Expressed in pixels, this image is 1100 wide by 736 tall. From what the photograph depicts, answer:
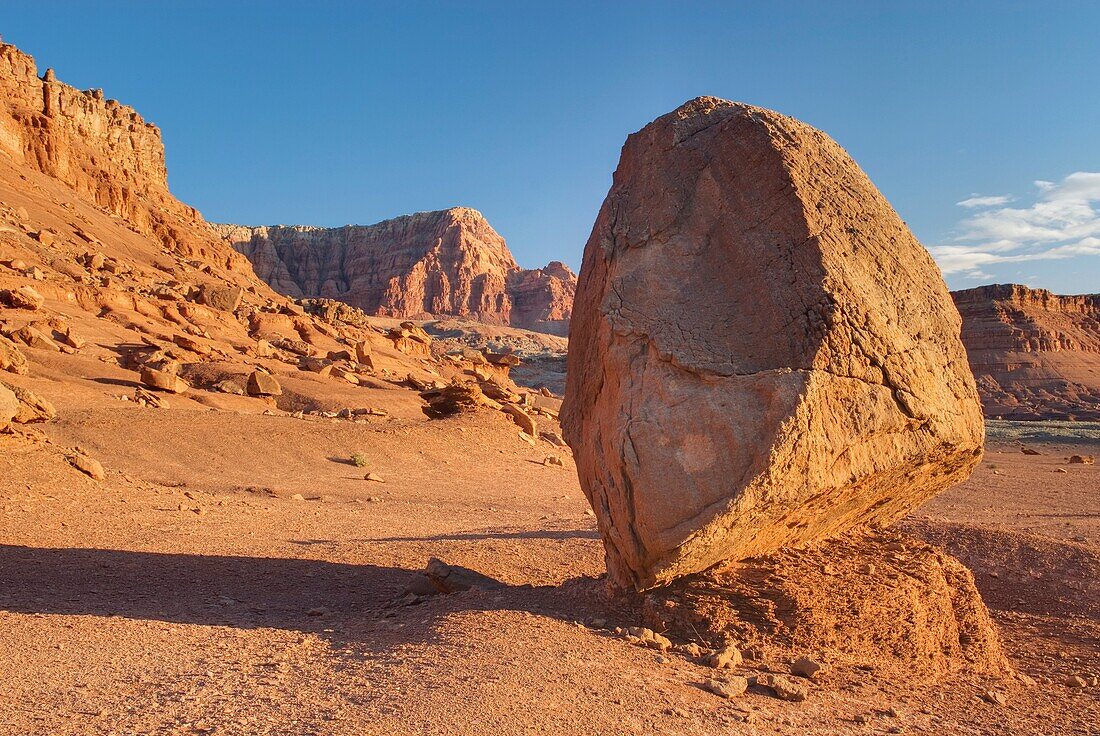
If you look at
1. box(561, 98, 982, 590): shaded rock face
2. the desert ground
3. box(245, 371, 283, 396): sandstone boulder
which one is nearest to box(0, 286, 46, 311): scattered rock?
the desert ground

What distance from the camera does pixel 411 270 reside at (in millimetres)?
99438

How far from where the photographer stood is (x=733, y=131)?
4844 millimetres

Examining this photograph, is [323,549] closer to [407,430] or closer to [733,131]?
[733,131]

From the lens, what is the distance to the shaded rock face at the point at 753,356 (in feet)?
12.9

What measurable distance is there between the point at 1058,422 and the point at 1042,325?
16.8m

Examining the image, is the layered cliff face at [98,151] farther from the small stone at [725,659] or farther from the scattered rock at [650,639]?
the small stone at [725,659]

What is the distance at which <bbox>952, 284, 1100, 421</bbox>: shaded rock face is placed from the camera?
4884 cm

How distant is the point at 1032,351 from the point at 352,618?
5981cm

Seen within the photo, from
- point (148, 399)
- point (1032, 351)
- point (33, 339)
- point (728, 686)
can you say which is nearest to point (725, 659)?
point (728, 686)

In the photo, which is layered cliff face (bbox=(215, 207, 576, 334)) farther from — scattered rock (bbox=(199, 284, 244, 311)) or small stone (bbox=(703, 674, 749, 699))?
small stone (bbox=(703, 674, 749, 699))

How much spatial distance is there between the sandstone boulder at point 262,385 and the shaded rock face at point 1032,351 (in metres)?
44.6

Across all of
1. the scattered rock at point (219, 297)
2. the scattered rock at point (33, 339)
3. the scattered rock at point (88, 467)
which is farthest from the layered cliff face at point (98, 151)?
the scattered rock at point (88, 467)

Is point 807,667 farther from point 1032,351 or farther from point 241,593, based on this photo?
point 1032,351

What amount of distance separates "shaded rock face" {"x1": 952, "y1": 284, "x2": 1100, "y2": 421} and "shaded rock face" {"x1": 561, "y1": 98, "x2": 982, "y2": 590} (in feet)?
159
